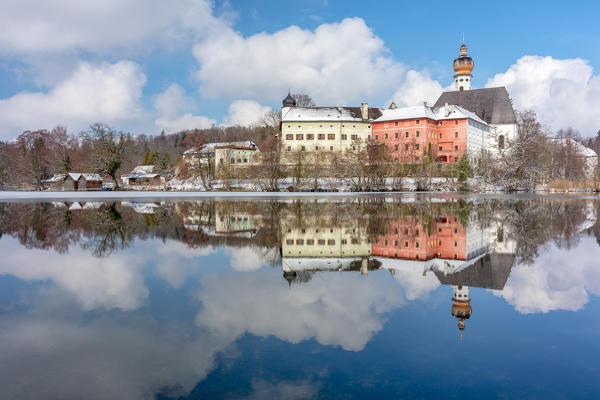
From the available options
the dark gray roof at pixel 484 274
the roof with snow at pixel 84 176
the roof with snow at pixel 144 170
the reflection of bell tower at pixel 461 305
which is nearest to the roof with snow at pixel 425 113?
the roof with snow at pixel 84 176

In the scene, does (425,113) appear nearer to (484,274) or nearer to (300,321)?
(484,274)

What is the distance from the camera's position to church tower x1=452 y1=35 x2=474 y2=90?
8444 cm

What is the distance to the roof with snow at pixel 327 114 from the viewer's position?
72.4 meters

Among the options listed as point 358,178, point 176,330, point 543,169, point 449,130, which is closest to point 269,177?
point 358,178

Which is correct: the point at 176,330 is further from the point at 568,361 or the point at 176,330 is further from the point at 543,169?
the point at 543,169

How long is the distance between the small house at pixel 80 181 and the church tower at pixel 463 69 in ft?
235

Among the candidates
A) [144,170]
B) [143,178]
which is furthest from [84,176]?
[144,170]

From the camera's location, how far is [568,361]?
3533 millimetres

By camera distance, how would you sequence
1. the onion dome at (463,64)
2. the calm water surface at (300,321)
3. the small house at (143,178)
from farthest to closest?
the onion dome at (463,64) < the small house at (143,178) < the calm water surface at (300,321)

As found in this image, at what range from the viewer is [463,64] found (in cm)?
8450

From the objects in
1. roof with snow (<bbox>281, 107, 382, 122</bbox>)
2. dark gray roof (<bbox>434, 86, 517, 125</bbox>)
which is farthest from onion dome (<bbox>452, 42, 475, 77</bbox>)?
roof with snow (<bbox>281, 107, 382, 122</bbox>)

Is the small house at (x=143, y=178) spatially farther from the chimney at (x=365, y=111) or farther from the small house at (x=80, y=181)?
the chimney at (x=365, y=111)

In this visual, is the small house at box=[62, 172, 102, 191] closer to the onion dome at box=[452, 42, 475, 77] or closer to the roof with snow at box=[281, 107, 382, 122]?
the roof with snow at box=[281, 107, 382, 122]

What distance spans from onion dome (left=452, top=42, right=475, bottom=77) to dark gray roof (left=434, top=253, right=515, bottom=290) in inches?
3429
